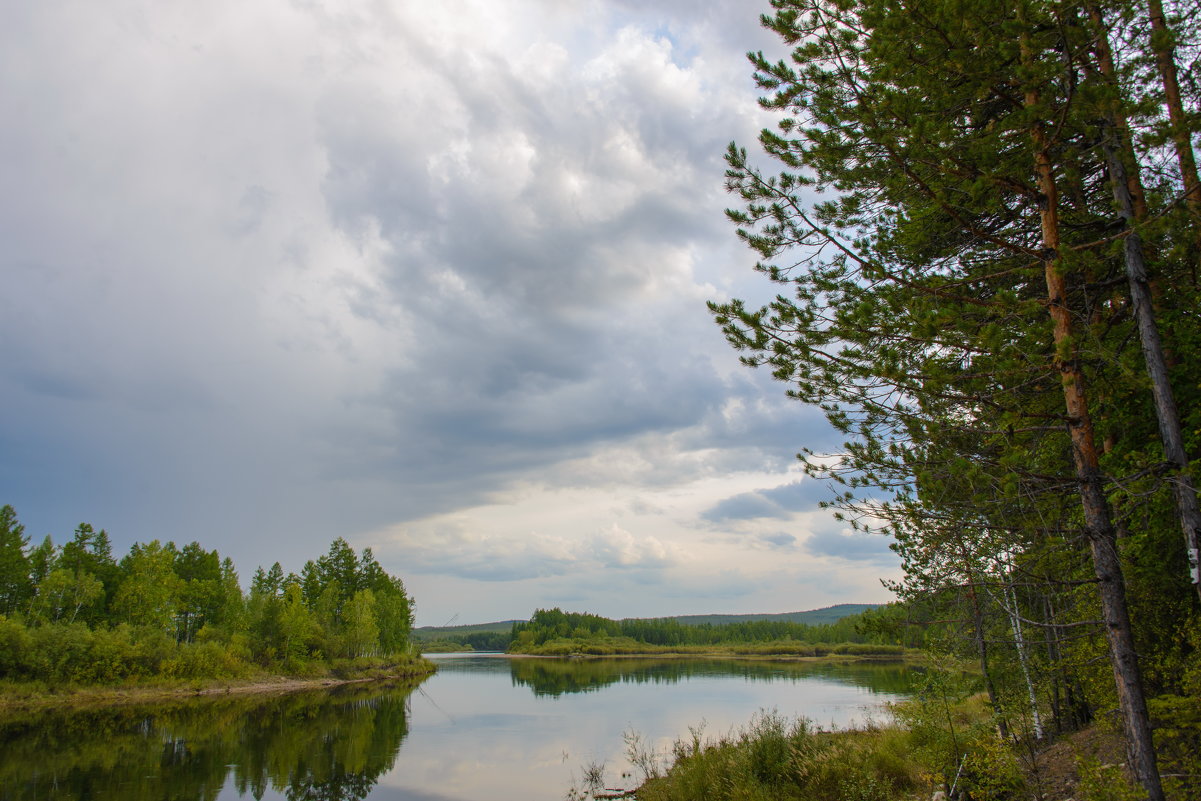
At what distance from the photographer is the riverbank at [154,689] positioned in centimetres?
4116

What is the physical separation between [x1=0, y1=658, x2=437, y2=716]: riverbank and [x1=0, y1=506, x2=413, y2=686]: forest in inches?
34.0

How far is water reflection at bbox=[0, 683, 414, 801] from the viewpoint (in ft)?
62.0

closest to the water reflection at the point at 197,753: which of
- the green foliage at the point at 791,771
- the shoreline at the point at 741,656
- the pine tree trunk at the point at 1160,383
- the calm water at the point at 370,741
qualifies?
the calm water at the point at 370,741

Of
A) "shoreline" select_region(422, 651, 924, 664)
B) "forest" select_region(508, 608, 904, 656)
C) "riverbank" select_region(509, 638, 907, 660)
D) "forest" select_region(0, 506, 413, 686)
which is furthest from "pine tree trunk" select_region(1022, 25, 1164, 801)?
"forest" select_region(508, 608, 904, 656)

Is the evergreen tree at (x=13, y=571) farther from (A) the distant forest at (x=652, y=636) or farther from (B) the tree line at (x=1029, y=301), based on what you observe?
(A) the distant forest at (x=652, y=636)

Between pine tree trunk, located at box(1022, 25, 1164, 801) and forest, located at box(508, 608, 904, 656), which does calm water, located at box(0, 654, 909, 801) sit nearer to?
pine tree trunk, located at box(1022, 25, 1164, 801)

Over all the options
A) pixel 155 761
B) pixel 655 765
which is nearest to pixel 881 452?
pixel 655 765

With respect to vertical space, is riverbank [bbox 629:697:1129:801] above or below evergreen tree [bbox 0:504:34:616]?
below

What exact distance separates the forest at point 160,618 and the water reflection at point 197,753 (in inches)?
361

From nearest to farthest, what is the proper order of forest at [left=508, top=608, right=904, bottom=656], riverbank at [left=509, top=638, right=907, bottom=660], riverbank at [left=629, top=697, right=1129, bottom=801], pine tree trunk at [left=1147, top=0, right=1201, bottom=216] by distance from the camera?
pine tree trunk at [left=1147, top=0, right=1201, bottom=216] < riverbank at [left=629, top=697, right=1129, bottom=801] < riverbank at [left=509, top=638, right=907, bottom=660] < forest at [left=508, top=608, right=904, bottom=656]

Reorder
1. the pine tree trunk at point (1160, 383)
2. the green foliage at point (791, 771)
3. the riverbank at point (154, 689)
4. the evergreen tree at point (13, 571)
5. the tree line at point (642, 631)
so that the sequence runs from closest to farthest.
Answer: the pine tree trunk at point (1160, 383) → the green foliage at point (791, 771) → the riverbank at point (154, 689) → the evergreen tree at point (13, 571) → the tree line at point (642, 631)

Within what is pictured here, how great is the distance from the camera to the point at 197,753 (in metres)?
24.5

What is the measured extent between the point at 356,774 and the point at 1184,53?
26.2m

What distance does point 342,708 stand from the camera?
138ft
